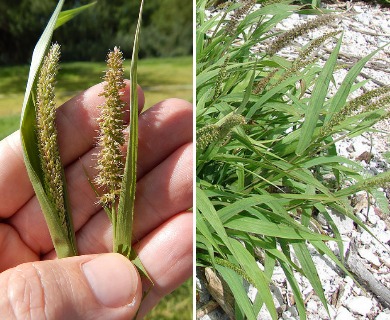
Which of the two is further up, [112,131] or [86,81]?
Result: [112,131]

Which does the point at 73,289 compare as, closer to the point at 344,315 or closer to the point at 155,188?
the point at 155,188

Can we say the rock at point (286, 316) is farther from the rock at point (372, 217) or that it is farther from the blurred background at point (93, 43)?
the blurred background at point (93, 43)

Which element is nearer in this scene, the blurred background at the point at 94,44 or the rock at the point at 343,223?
the rock at the point at 343,223

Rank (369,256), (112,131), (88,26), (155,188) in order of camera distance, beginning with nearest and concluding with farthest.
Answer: (112,131) → (155,188) → (369,256) → (88,26)

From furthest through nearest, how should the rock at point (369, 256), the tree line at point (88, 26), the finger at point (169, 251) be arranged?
the tree line at point (88, 26) < the rock at point (369, 256) < the finger at point (169, 251)

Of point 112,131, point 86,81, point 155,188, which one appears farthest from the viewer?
point 86,81

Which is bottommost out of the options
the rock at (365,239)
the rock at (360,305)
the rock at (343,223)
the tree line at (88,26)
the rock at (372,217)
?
the rock at (360,305)

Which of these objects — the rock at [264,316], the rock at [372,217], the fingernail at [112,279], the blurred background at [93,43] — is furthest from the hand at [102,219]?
the blurred background at [93,43]

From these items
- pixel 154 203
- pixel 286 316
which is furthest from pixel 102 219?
pixel 286 316

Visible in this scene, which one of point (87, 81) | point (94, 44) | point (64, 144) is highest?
point (64, 144)
